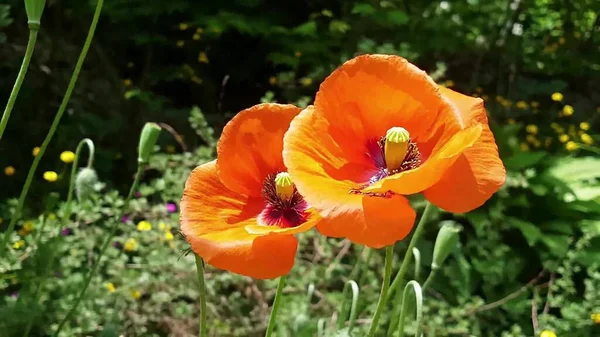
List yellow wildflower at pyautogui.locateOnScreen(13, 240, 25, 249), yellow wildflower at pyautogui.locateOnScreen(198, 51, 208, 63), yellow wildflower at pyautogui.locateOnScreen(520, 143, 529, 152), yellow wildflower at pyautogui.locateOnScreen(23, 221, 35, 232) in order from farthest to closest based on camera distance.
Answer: yellow wildflower at pyautogui.locateOnScreen(198, 51, 208, 63)
yellow wildflower at pyautogui.locateOnScreen(520, 143, 529, 152)
yellow wildflower at pyautogui.locateOnScreen(23, 221, 35, 232)
yellow wildflower at pyautogui.locateOnScreen(13, 240, 25, 249)

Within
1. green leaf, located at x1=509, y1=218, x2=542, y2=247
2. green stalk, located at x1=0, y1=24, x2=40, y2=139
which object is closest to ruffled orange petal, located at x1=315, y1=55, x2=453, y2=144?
green stalk, located at x1=0, y1=24, x2=40, y2=139

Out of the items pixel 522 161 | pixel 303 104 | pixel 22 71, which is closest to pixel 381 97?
pixel 22 71

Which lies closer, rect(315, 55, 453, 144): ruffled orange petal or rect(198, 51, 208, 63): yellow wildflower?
rect(315, 55, 453, 144): ruffled orange petal

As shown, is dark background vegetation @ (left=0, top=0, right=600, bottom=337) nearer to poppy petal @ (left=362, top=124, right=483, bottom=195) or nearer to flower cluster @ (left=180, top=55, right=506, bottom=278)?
flower cluster @ (left=180, top=55, right=506, bottom=278)

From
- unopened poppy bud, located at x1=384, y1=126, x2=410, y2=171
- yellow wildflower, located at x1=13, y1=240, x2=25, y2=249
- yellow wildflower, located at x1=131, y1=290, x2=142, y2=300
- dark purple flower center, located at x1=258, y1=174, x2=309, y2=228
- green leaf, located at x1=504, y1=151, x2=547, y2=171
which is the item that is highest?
unopened poppy bud, located at x1=384, y1=126, x2=410, y2=171

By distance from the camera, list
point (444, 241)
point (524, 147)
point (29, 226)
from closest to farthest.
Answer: point (444, 241) → point (29, 226) → point (524, 147)

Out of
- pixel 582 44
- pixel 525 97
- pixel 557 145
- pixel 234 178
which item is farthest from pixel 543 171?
pixel 234 178

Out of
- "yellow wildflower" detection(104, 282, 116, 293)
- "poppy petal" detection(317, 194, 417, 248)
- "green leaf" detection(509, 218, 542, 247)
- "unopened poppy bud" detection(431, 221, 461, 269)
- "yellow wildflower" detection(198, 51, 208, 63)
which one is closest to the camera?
"poppy petal" detection(317, 194, 417, 248)

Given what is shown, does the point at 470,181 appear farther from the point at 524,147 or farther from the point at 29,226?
the point at 524,147
